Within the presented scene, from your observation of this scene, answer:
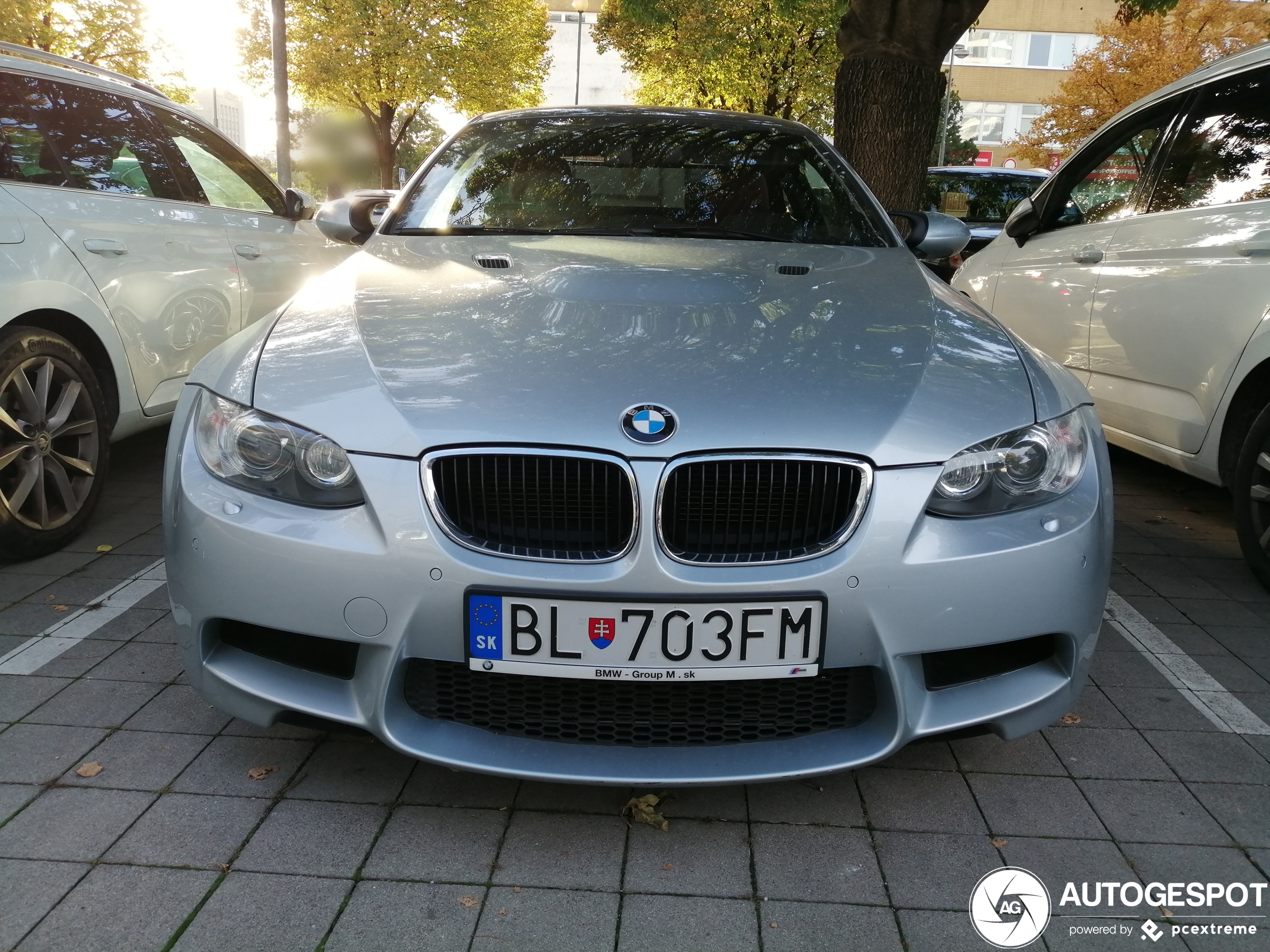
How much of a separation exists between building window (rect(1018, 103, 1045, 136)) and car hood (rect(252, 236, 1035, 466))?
49457mm

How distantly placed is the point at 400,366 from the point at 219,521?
0.47 m

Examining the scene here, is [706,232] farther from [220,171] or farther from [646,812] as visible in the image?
[220,171]

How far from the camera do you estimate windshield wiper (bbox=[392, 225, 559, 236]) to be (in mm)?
3270

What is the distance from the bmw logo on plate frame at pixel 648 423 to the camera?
79.1 inches

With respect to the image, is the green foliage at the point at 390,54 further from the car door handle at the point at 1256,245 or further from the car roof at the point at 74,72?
the car door handle at the point at 1256,245

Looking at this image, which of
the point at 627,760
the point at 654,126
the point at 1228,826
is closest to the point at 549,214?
the point at 654,126

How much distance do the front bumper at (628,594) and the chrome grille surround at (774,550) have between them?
0.02m

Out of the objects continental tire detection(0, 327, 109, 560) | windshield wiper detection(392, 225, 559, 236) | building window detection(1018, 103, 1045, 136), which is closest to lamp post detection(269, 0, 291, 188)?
continental tire detection(0, 327, 109, 560)

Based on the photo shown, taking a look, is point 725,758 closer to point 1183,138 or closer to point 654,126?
point 654,126

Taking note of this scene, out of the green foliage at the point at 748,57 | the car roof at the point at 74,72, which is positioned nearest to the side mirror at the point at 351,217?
the car roof at the point at 74,72

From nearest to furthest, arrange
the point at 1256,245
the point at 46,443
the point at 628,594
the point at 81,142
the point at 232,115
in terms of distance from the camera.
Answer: the point at 628,594, the point at 1256,245, the point at 46,443, the point at 81,142, the point at 232,115

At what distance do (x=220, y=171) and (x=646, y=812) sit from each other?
3983 millimetres

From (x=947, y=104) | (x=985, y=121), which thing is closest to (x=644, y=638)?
(x=947, y=104)

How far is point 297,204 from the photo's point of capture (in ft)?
17.4
